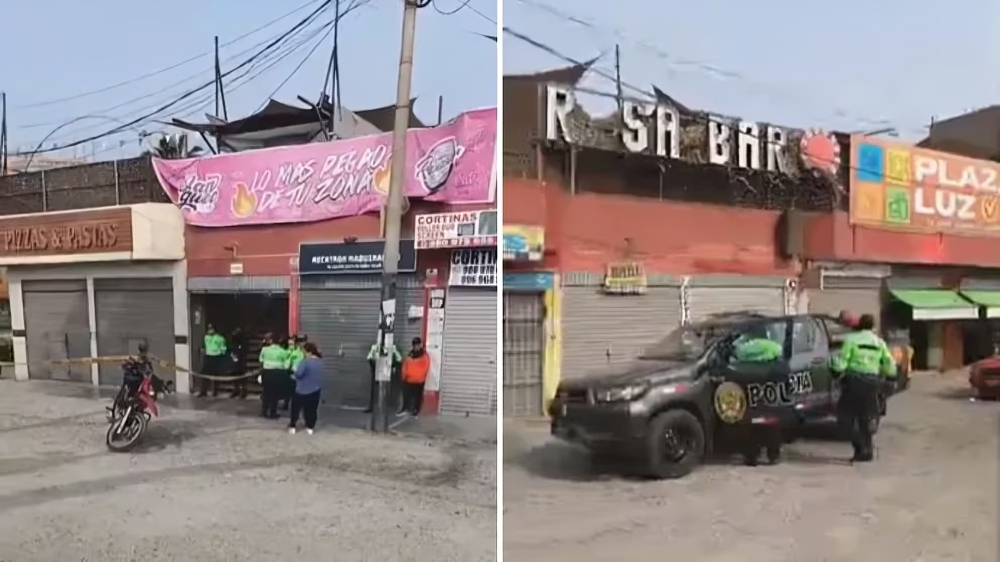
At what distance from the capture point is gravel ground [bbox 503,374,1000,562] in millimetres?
1672

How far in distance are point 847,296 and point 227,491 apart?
1362mm

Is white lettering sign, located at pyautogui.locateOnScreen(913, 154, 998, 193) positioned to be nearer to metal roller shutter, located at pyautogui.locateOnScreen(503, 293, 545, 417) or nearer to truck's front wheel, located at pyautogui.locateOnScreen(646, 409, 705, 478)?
truck's front wheel, located at pyautogui.locateOnScreen(646, 409, 705, 478)

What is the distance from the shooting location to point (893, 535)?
181cm

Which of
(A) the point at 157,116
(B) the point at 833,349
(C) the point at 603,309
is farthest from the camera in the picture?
(A) the point at 157,116

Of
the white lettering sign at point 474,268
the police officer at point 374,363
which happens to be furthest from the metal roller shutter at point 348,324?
the white lettering sign at point 474,268

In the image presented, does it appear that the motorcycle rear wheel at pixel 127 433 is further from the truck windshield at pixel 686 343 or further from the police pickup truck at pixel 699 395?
the truck windshield at pixel 686 343

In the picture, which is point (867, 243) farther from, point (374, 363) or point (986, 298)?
point (374, 363)

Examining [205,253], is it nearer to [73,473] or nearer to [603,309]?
[73,473]

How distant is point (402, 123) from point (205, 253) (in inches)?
23.1

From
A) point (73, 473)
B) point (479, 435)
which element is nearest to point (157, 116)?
point (73, 473)

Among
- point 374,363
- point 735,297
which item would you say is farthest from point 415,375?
point 735,297

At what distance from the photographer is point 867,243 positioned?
181 centimetres

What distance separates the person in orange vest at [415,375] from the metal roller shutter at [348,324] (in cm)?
2

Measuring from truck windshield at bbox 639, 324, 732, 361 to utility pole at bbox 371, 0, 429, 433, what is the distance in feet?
1.72
